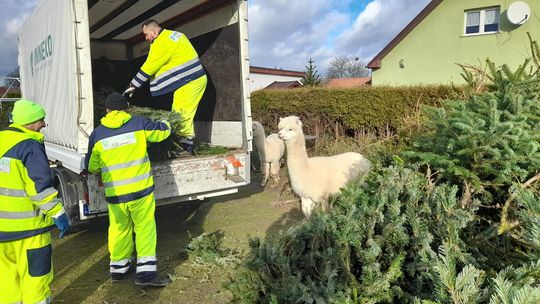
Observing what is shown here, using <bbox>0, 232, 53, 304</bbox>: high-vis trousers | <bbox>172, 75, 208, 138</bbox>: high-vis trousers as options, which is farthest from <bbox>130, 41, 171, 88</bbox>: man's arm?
A: <bbox>0, 232, 53, 304</bbox>: high-vis trousers

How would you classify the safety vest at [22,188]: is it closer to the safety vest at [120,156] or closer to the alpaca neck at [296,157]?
the safety vest at [120,156]

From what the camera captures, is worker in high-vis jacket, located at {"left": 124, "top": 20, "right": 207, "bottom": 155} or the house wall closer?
worker in high-vis jacket, located at {"left": 124, "top": 20, "right": 207, "bottom": 155}

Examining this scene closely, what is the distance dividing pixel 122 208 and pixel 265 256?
2178 mm

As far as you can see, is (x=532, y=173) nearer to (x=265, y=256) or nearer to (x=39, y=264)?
(x=265, y=256)

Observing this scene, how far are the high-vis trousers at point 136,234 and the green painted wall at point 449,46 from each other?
17.1m

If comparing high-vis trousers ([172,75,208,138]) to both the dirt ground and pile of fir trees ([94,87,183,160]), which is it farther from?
the dirt ground

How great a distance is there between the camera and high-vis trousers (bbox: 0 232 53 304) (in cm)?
322

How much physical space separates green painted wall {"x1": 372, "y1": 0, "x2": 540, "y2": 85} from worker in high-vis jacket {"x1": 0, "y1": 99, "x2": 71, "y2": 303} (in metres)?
18.0

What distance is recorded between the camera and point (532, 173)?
2770 millimetres

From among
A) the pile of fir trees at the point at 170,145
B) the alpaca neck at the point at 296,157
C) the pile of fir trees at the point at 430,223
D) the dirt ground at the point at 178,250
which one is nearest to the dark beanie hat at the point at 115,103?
the pile of fir trees at the point at 170,145

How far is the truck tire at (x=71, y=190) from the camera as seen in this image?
4.76 meters

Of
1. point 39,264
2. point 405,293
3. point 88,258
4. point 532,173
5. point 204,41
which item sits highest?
point 204,41

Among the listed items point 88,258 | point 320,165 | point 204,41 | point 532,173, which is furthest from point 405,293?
point 204,41

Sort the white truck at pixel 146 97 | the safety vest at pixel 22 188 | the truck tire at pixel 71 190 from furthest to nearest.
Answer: the truck tire at pixel 71 190
the white truck at pixel 146 97
the safety vest at pixel 22 188
